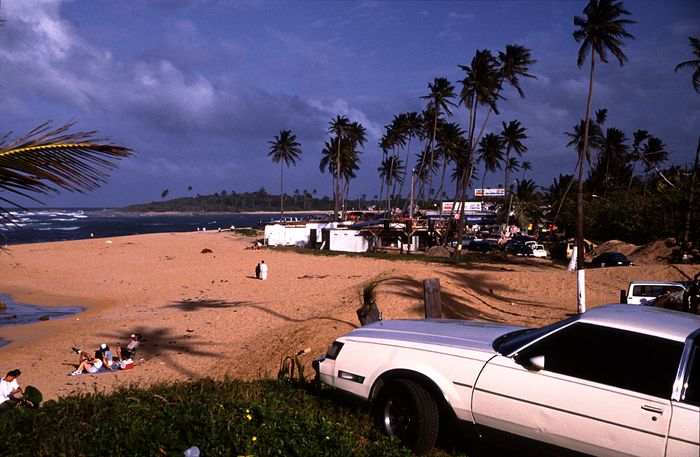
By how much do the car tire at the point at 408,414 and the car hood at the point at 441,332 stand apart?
46 cm

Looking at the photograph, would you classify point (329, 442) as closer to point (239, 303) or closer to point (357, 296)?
point (357, 296)

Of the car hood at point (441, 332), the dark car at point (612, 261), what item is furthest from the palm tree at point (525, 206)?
the car hood at point (441, 332)

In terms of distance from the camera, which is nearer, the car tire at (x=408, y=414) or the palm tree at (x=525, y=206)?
the car tire at (x=408, y=414)

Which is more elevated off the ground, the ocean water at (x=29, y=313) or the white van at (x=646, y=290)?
the white van at (x=646, y=290)

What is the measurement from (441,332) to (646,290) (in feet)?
43.0

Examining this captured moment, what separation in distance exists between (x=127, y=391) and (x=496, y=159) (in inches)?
3443

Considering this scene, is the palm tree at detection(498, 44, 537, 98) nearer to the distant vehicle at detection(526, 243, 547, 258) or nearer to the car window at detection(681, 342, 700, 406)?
the distant vehicle at detection(526, 243, 547, 258)

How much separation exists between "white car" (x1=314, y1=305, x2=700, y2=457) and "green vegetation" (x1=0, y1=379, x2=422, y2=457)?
42cm

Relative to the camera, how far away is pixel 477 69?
40.8 meters

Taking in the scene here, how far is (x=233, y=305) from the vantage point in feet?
64.7

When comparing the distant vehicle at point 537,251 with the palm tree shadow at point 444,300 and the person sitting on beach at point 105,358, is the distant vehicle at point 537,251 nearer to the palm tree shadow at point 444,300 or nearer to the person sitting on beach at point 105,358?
the palm tree shadow at point 444,300

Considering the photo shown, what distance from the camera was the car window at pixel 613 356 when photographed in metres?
3.78

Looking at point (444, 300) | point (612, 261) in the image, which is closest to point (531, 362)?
point (444, 300)

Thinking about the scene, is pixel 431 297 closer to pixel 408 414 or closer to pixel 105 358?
pixel 408 414
